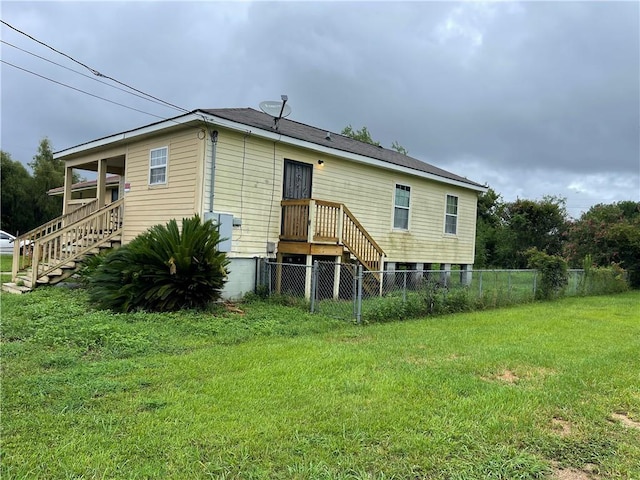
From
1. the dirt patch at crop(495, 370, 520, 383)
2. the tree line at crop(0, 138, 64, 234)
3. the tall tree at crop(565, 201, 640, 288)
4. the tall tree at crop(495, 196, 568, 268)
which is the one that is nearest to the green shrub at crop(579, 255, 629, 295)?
the tall tree at crop(565, 201, 640, 288)

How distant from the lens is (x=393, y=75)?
14000 millimetres

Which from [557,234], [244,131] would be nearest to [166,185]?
Answer: [244,131]

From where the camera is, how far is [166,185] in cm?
984

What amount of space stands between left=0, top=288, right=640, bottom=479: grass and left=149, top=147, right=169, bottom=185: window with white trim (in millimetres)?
4215

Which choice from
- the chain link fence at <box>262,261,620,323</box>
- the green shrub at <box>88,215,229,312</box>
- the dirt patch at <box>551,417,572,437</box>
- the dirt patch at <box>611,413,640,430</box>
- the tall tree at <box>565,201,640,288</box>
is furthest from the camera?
the tall tree at <box>565,201,640,288</box>

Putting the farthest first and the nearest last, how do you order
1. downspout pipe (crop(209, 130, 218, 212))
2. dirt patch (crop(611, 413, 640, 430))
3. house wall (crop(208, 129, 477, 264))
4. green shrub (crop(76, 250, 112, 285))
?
house wall (crop(208, 129, 477, 264)) → green shrub (crop(76, 250, 112, 285)) → downspout pipe (crop(209, 130, 218, 212)) → dirt patch (crop(611, 413, 640, 430))

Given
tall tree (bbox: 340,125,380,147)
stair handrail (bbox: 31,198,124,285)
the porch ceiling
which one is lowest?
stair handrail (bbox: 31,198,124,285)

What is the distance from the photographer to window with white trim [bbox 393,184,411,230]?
530 inches

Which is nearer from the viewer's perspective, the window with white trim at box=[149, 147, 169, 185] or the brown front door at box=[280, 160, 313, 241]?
the brown front door at box=[280, 160, 313, 241]

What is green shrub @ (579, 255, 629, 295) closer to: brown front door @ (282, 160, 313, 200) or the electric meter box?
brown front door @ (282, 160, 313, 200)

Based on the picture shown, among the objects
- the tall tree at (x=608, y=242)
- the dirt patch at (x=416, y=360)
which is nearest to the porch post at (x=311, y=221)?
the dirt patch at (x=416, y=360)

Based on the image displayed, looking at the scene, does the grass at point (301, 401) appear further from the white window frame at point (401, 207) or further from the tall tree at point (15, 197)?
the tall tree at point (15, 197)

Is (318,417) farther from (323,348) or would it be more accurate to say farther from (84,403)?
(323,348)

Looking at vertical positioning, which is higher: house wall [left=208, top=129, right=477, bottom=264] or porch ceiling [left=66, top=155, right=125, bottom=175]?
porch ceiling [left=66, top=155, right=125, bottom=175]
